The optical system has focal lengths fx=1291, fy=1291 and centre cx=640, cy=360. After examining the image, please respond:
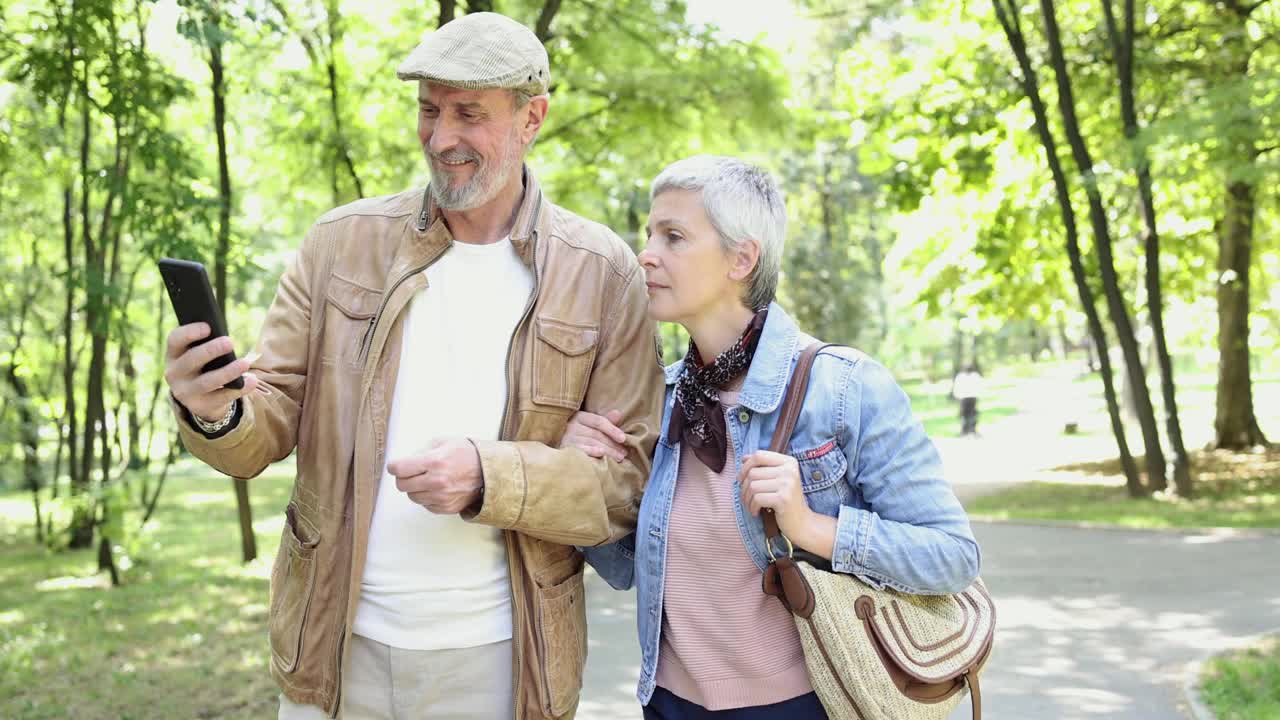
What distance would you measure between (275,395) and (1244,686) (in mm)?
5915

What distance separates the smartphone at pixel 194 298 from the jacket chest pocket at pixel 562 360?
718 millimetres

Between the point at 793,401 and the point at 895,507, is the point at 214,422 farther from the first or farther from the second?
the point at 895,507

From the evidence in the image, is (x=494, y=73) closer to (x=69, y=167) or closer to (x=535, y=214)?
(x=535, y=214)

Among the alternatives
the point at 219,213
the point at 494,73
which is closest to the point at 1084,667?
the point at 494,73

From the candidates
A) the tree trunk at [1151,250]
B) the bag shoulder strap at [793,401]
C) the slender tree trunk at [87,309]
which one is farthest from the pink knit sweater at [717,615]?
the tree trunk at [1151,250]

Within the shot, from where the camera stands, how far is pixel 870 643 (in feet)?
8.77

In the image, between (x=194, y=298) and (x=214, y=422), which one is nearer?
(x=194, y=298)

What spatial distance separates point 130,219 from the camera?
9203mm

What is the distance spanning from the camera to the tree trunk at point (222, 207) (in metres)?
10.1

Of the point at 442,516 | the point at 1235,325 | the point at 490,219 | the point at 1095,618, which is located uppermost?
the point at 490,219

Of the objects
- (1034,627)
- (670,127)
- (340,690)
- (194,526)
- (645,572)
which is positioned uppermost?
(670,127)

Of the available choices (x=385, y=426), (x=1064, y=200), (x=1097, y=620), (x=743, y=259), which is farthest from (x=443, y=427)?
(x=1064, y=200)

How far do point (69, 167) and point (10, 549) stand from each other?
6.81 metres

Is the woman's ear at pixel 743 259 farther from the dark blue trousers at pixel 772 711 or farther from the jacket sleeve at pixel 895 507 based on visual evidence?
the dark blue trousers at pixel 772 711
